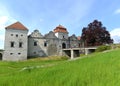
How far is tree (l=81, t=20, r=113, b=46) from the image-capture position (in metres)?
53.8

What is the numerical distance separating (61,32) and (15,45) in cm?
1455

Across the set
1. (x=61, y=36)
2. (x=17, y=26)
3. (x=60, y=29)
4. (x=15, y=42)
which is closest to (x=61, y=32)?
(x=61, y=36)

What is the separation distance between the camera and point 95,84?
5.74m

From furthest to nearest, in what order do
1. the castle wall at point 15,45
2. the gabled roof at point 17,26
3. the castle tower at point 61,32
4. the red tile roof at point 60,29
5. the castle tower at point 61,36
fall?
the red tile roof at point 60,29
the castle tower at point 61,32
the castle tower at point 61,36
the gabled roof at point 17,26
the castle wall at point 15,45

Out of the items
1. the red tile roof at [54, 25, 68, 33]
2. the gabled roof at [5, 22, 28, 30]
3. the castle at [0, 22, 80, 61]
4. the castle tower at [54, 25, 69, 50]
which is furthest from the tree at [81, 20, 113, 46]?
the gabled roof at [5, 22, 28, 30]

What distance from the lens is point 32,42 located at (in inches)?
2063

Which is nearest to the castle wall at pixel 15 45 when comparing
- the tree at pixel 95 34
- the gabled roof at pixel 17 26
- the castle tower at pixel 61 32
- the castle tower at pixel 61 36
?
the gabled roof at pixel 17 26

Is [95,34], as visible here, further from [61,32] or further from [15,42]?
[15,42]

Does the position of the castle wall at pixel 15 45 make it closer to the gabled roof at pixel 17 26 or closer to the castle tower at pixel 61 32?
the gabled roof at pixel 17 26

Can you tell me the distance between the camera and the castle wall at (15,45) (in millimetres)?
47969

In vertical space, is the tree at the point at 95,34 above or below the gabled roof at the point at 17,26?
below

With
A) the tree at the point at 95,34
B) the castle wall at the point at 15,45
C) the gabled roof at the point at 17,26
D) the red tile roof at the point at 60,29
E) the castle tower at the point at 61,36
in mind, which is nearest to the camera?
the castle wall at the point at 15,45

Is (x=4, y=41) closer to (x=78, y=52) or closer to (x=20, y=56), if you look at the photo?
(x=20, y=56)

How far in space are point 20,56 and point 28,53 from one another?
9.97 feet
